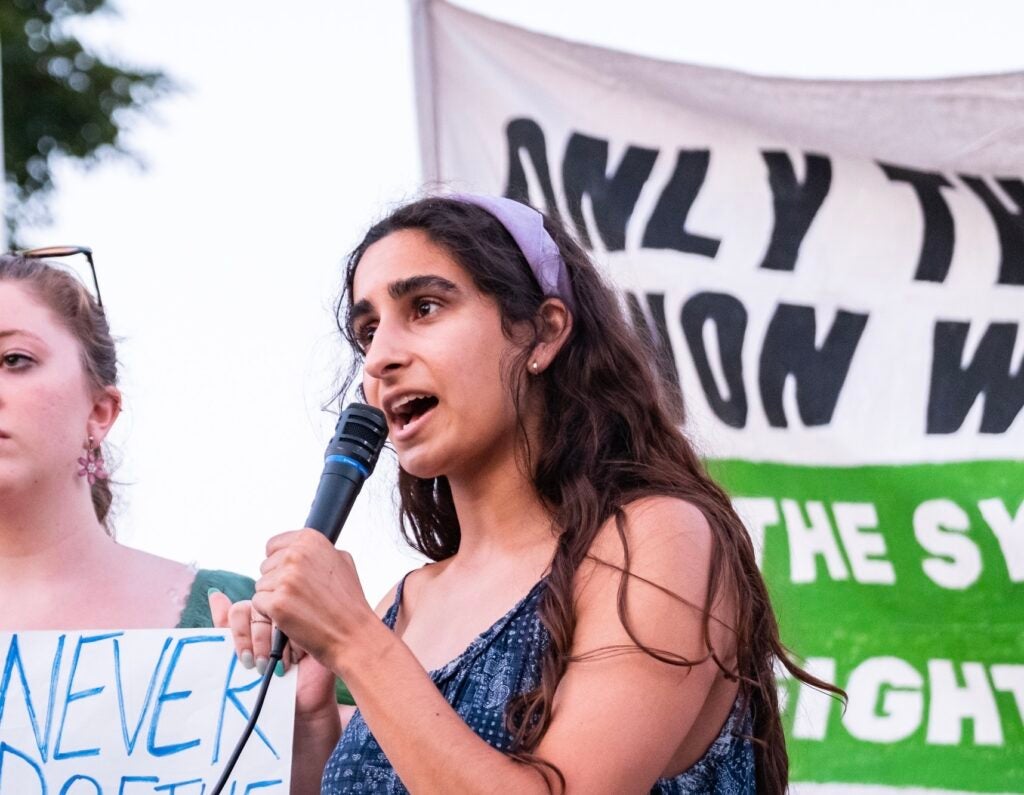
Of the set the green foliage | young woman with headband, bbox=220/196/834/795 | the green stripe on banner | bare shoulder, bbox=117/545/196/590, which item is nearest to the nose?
young woman with headband, bbox=220/196/834/795

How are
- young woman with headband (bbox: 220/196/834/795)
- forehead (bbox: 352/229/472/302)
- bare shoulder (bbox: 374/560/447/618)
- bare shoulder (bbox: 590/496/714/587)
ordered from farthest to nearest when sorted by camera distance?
bare shoulder (bbox: 374/560/447/618) < forehead (bbox: 352/229/472/302) < bare shoulder (bbox: 590/496/714/587) < young woman with headband (bbox: 220/196/834/795)

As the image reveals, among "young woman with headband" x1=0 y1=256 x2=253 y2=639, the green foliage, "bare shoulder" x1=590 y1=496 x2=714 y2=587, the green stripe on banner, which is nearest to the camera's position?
"bare shoulder" x1=590 y1=496 x2=714 y2=587

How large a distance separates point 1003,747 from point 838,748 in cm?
32

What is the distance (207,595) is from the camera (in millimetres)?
2455

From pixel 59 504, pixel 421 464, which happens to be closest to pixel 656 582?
pixel 421 464

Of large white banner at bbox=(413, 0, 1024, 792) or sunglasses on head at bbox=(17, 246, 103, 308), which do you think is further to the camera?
large white banner at bbox=(413, 0, 1024, 792)

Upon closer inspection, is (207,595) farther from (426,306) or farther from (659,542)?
(659,542)

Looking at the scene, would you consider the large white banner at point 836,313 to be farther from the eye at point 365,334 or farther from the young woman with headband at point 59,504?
the young woman with headband at point 59,504

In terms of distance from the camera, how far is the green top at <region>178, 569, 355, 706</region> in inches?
94.5

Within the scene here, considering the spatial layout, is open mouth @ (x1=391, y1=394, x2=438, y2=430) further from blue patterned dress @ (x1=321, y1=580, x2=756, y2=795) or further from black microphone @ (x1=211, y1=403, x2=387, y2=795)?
blue patterned dress @ (x1=321, y1=580, x2=756, y2=795)

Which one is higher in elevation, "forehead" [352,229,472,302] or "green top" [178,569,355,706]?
"forehead" [352,229,472,302]

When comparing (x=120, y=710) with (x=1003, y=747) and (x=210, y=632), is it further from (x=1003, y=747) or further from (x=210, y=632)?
(x=1003, y=747)

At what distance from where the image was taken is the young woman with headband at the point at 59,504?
2.39 metres

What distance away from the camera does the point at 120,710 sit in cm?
213
